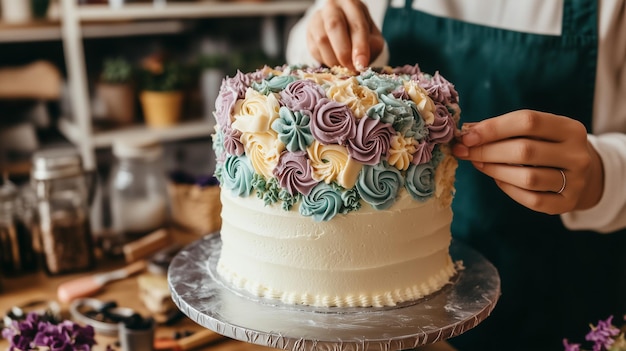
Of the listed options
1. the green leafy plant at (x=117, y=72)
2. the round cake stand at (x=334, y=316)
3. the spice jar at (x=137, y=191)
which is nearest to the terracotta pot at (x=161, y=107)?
the green leafy plant at (x=117, y=72)

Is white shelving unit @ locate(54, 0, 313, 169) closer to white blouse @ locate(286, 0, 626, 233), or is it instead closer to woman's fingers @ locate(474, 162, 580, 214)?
white blouse @ locate(286, 0, 626, 233)

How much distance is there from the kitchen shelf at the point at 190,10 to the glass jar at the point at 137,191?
34.4 inches

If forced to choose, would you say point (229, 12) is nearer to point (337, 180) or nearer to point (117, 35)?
point (117, 35)

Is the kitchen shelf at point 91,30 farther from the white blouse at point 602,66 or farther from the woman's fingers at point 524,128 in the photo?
the woman's fingers at point 524,128

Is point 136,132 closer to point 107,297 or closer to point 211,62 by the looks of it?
point 211,62

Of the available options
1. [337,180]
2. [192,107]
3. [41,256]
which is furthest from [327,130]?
[192,107]

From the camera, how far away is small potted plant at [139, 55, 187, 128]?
104 inches

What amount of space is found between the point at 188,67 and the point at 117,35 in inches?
15.7

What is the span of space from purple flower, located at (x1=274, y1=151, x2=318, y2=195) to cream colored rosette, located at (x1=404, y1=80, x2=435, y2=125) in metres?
0.21

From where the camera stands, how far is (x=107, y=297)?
1464mm

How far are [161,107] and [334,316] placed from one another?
74.9 inches

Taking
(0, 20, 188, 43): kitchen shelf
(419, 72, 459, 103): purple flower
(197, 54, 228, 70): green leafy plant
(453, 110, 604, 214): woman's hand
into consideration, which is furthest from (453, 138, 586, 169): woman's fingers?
(0, 20, 188, 43): kitchen shelf

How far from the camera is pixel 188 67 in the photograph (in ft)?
8.92

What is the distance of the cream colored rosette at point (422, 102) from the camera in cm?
101
